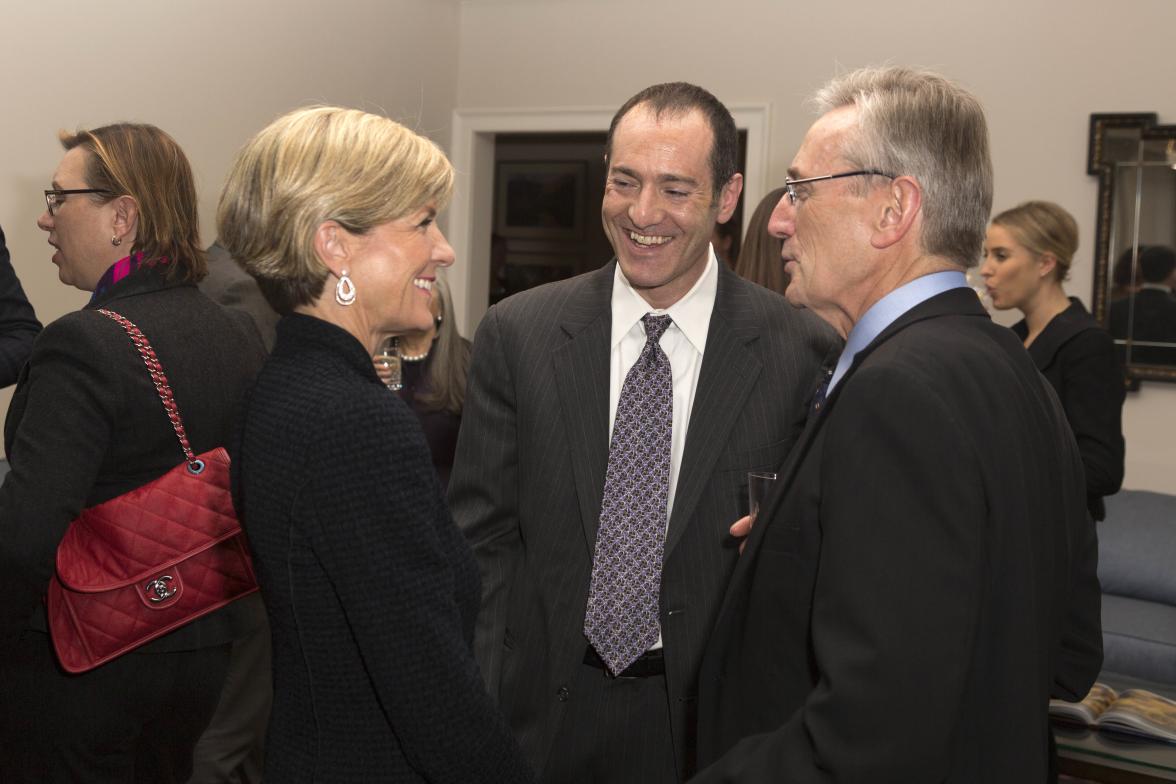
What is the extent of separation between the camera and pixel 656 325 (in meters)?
1.95

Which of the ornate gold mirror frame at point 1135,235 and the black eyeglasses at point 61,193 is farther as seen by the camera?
the ornate gold mirror frame at point 1135,235

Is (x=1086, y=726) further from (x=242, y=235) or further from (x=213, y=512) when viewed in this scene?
(x=242, y=235)

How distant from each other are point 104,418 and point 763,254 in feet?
5.11

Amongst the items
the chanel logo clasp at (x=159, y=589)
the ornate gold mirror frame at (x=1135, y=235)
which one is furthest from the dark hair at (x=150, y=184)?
the ornate gold mirror frame at (x=1135, y=235)

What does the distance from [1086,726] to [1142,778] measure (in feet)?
A: 0.58

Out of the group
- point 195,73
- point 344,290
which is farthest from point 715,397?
point 195,73

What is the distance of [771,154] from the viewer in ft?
18.2

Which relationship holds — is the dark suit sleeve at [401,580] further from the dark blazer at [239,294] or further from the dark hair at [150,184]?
the dark blazer at [239,294]

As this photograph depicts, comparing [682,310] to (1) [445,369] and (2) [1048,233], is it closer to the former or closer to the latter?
(1) [445,369]

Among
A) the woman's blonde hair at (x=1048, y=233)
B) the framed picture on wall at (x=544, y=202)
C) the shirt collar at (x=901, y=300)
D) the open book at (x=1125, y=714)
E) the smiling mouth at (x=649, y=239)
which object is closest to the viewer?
the shirt collar at (x=901, y=300)

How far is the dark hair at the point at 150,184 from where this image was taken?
1.99 m

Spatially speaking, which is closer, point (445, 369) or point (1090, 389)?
point (1090, 389)

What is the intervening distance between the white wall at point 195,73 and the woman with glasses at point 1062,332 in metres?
2.06

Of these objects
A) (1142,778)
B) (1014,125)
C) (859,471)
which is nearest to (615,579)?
(859,471)
